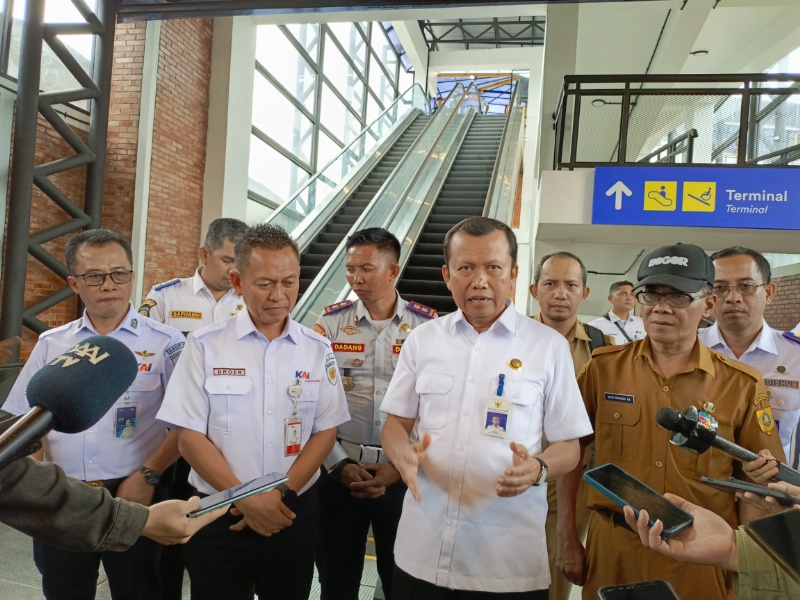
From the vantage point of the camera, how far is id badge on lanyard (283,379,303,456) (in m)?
1.94

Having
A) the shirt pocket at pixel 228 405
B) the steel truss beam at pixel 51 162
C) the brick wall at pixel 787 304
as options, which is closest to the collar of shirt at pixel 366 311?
the shirt pocket at pixel 228 405

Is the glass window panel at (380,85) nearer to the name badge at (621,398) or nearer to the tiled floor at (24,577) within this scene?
the tiled floor at (24,577)

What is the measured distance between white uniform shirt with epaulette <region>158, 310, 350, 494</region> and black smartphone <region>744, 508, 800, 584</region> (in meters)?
1.48

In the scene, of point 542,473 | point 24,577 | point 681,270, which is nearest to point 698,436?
point 542,473

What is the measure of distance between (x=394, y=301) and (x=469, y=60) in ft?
56.0

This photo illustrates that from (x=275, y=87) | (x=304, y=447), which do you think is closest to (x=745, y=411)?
(x=304, y=447)

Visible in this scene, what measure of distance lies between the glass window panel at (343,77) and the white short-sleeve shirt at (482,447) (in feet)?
40.0

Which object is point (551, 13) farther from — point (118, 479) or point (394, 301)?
point (118, 479)

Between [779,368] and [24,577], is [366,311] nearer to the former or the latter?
[779,368]

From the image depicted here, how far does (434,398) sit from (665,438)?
744 millimetres

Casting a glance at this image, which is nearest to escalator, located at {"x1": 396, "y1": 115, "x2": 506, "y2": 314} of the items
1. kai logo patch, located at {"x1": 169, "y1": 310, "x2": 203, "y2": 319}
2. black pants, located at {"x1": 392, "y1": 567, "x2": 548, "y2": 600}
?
kai logo patch, located at {"x1": 169, "y1": 310, "x2": 203, "y2": 319}

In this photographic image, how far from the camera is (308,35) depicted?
38.0 feet

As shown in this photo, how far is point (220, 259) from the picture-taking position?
3.30m

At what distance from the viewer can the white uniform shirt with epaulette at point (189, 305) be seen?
331cm
